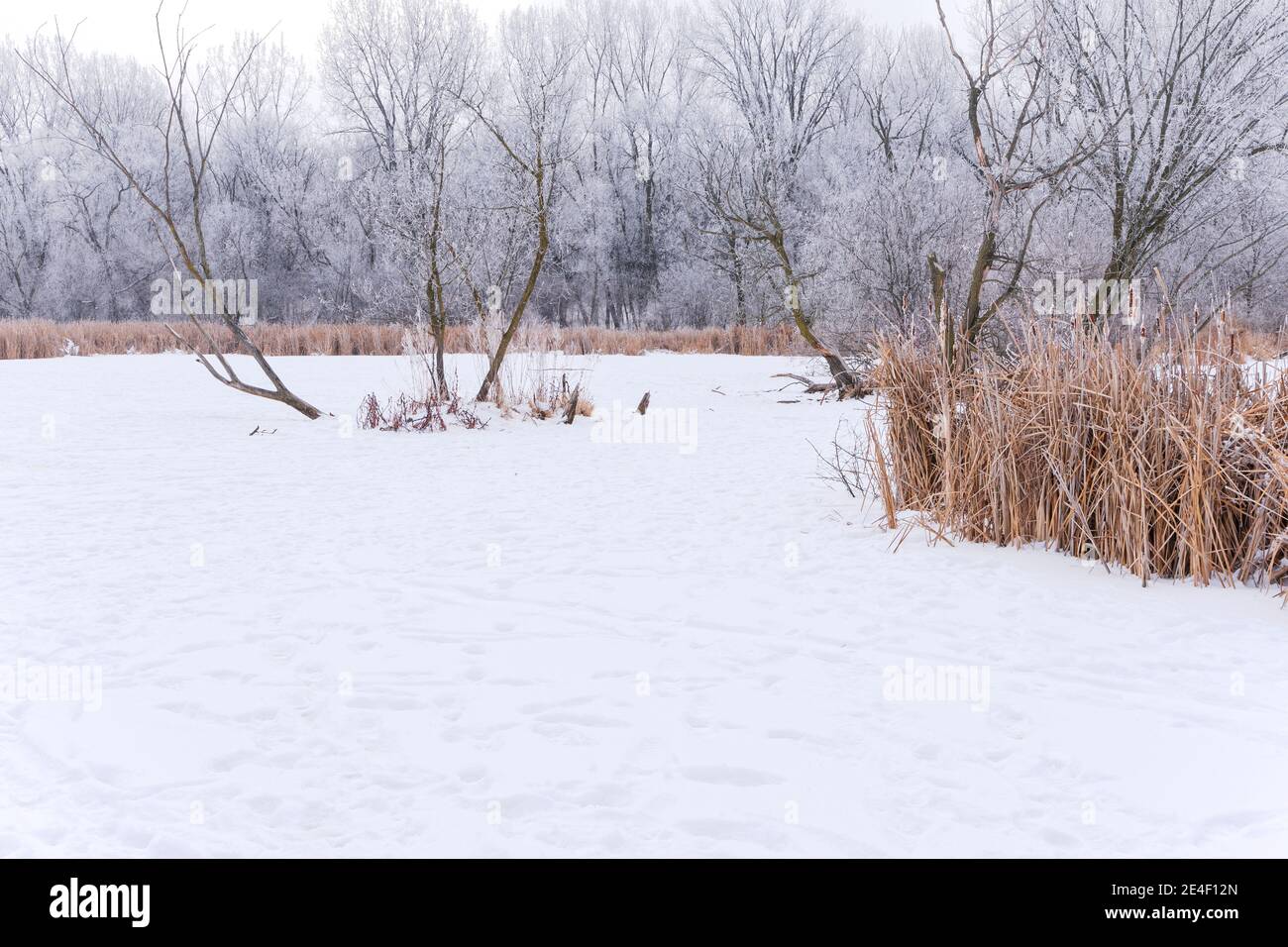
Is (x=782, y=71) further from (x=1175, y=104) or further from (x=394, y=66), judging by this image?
(x=1175, y=104)

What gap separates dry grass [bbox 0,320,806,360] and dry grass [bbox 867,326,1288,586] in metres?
12.4

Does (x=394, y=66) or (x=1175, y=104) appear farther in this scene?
(x=394, y=66)

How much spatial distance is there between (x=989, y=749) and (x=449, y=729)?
1596 millimetres

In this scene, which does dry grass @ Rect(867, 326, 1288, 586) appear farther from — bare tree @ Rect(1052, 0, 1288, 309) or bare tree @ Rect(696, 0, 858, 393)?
bare tree @ Rect(696, 0, 858, 393)

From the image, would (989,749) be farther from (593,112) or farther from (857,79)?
(593,112)

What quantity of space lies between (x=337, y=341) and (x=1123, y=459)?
18.2 metres

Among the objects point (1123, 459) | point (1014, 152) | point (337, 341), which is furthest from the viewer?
point (337, 341)

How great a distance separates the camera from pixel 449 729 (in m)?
2.77

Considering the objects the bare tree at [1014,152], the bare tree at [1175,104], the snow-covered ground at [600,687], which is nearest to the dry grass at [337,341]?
the bare tree at [1014,152]

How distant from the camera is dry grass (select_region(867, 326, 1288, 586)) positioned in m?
4.15

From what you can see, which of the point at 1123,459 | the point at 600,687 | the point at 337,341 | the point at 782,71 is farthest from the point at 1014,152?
the point at 782,71

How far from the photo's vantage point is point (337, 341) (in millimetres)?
19969

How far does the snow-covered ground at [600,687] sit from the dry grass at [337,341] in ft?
40.4
